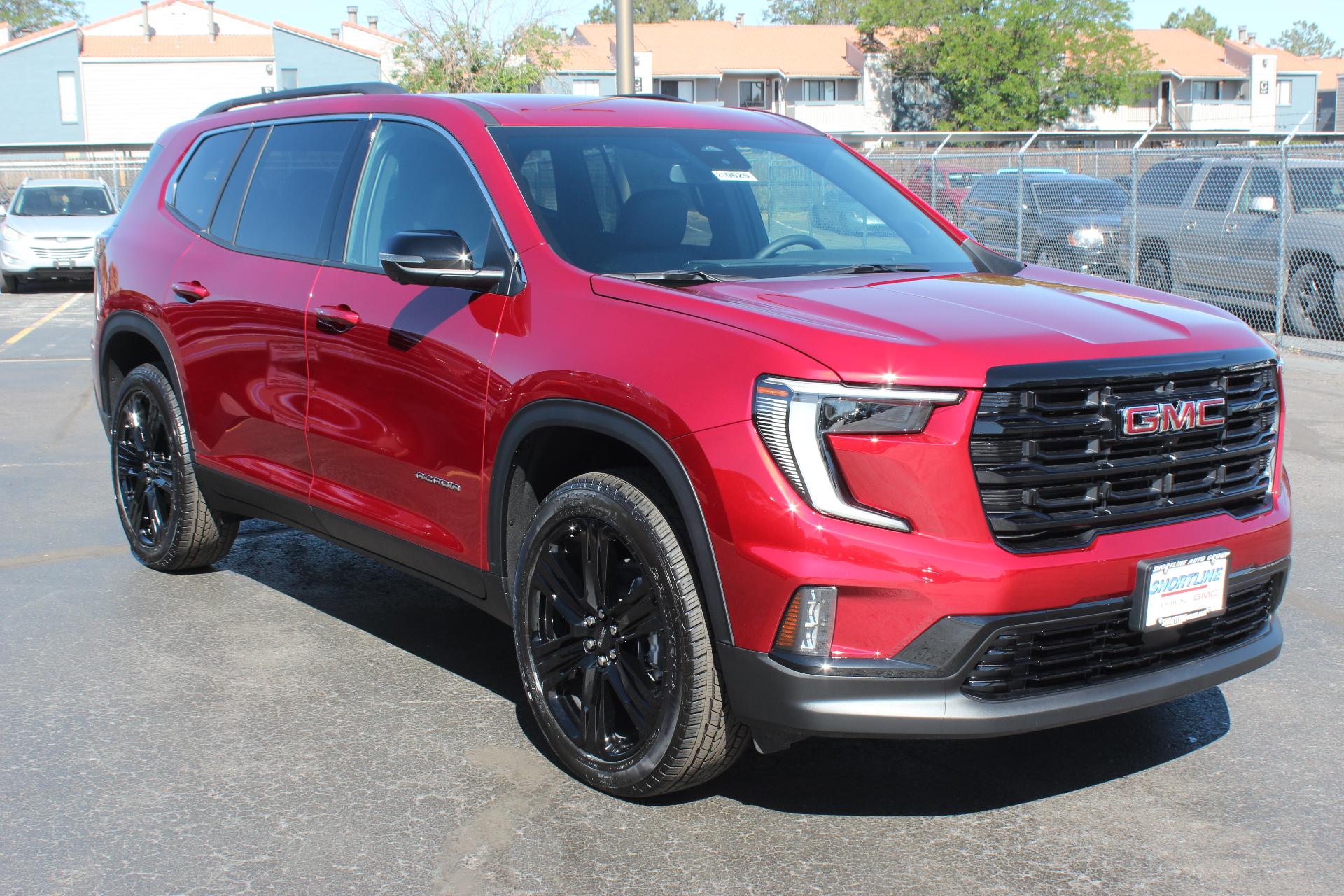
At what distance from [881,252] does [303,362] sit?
1.97 m

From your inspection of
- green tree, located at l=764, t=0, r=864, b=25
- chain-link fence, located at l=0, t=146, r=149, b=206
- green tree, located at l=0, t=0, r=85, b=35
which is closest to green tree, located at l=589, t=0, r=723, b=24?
green tree, located at l=764, t=0, r=864, b=25

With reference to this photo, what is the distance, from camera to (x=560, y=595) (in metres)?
3.87

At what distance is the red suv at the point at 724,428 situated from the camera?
126 inches

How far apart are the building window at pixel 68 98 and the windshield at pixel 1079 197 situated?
57.9 meters

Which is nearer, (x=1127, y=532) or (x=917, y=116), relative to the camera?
(x=1127, y=532)

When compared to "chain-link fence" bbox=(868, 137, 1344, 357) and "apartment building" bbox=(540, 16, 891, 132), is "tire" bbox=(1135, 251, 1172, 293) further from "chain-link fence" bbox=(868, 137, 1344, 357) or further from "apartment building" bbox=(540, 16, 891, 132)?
"apartment building" bbox=(540, 16, 891, 132)

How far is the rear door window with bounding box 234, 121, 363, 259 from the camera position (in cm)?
493

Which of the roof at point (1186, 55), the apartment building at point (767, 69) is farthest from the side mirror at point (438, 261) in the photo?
the roof at point (1186, 55)

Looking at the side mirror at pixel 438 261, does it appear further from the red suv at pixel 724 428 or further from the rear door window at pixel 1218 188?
the rear door window at pixel 1218 188

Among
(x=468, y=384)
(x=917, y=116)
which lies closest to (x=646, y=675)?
(x=468, y=384)

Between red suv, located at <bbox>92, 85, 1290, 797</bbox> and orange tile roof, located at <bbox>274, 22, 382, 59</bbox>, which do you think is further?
orange tile roof, located at <bbox>274, 22, 382, 59</bbox>

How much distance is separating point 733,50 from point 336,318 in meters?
69.9

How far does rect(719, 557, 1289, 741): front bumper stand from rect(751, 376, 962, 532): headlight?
307mm

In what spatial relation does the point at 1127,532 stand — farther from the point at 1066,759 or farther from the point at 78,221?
the point at 78,221
